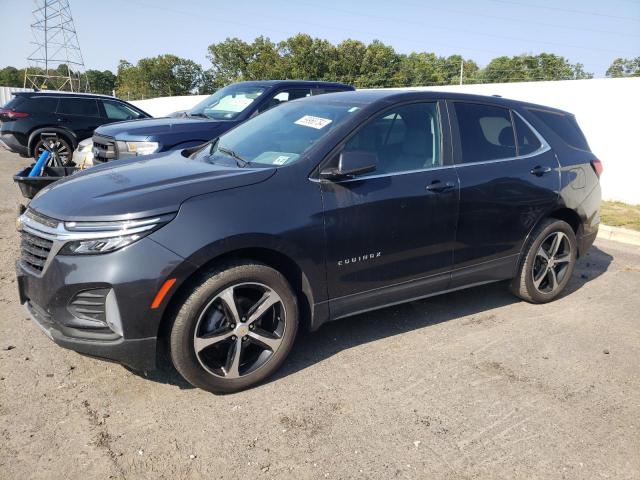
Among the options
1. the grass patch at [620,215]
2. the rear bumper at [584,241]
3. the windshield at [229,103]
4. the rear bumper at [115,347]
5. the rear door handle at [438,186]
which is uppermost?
the windshield at [229,103]

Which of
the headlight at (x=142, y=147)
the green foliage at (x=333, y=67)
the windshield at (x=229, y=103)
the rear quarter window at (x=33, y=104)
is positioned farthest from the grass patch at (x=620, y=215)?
the green foliage at (x=333, y=67)

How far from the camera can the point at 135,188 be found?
2.98 metres

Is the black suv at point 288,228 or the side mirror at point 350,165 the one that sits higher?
the side mirror at point 350,165

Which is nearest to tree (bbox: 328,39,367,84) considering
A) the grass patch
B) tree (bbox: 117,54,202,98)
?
tree (bbox: 117,54,202,98)

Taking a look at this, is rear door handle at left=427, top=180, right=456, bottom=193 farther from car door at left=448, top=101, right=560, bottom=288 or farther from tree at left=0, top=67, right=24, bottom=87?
tree at left=0, top=67, right=24, bottom=87

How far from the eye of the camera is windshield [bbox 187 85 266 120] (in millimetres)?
7430

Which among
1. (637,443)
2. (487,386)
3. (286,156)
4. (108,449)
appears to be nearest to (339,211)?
(286,156)

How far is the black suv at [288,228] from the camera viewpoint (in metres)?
2.74

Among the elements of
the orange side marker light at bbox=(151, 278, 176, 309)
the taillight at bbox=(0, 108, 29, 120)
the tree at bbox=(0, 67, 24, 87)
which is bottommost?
the orange side marker light at bbox=(151, 278, 176, 309)

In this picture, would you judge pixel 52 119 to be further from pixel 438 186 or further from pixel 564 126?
pixel 564 126

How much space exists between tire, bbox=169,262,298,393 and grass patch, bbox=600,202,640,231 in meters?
6.05

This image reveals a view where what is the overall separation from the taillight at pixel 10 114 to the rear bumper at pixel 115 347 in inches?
416

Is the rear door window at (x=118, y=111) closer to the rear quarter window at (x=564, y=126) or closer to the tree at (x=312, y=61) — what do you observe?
the rear quarter window at (x=564, y=126)

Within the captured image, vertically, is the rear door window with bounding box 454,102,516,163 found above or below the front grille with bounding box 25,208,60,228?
above
